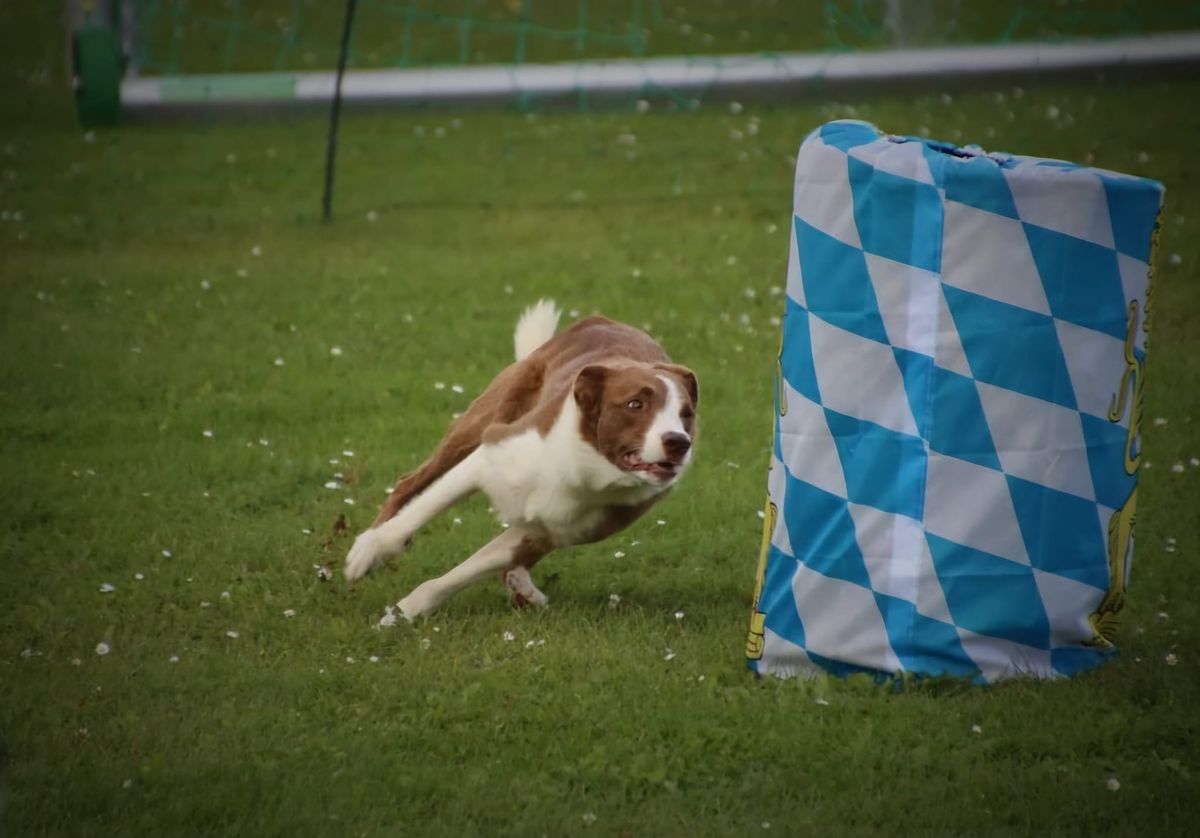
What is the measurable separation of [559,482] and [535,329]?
131 centimetres

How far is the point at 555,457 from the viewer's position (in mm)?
5383

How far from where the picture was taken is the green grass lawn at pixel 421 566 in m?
4.30

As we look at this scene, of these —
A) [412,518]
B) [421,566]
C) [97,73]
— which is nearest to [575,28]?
[97,73]

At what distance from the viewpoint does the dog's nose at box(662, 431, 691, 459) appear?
505 cm

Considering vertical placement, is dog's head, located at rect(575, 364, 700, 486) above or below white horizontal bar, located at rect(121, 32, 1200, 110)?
above

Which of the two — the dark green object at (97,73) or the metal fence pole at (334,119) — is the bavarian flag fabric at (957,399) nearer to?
the metal fence pole at (334,119)

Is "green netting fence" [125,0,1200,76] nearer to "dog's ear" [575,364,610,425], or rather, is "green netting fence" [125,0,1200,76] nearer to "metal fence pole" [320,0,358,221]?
"metal fence pole" [320,0,358,221]

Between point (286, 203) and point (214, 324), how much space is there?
3285mm

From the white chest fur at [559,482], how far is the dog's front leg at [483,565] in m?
0.06

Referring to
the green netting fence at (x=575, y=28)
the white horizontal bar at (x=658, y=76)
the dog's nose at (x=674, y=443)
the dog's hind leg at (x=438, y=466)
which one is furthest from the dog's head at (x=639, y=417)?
the green netting fence at (x=575, y=28)

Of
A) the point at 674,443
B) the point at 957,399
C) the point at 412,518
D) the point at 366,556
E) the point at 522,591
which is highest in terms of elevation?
the point at 957,399

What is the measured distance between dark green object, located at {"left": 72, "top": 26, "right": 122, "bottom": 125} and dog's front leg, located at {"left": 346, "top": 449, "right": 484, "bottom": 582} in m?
8.86

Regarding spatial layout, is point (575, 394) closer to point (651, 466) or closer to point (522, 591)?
point (651, 466)

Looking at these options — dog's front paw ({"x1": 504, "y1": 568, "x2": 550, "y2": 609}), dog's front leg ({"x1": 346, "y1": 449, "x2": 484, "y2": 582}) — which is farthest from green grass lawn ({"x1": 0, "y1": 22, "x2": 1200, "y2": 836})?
dog's front leg ({"x1": 346, "y1": 449, "x2": 484, "y2": 582})
